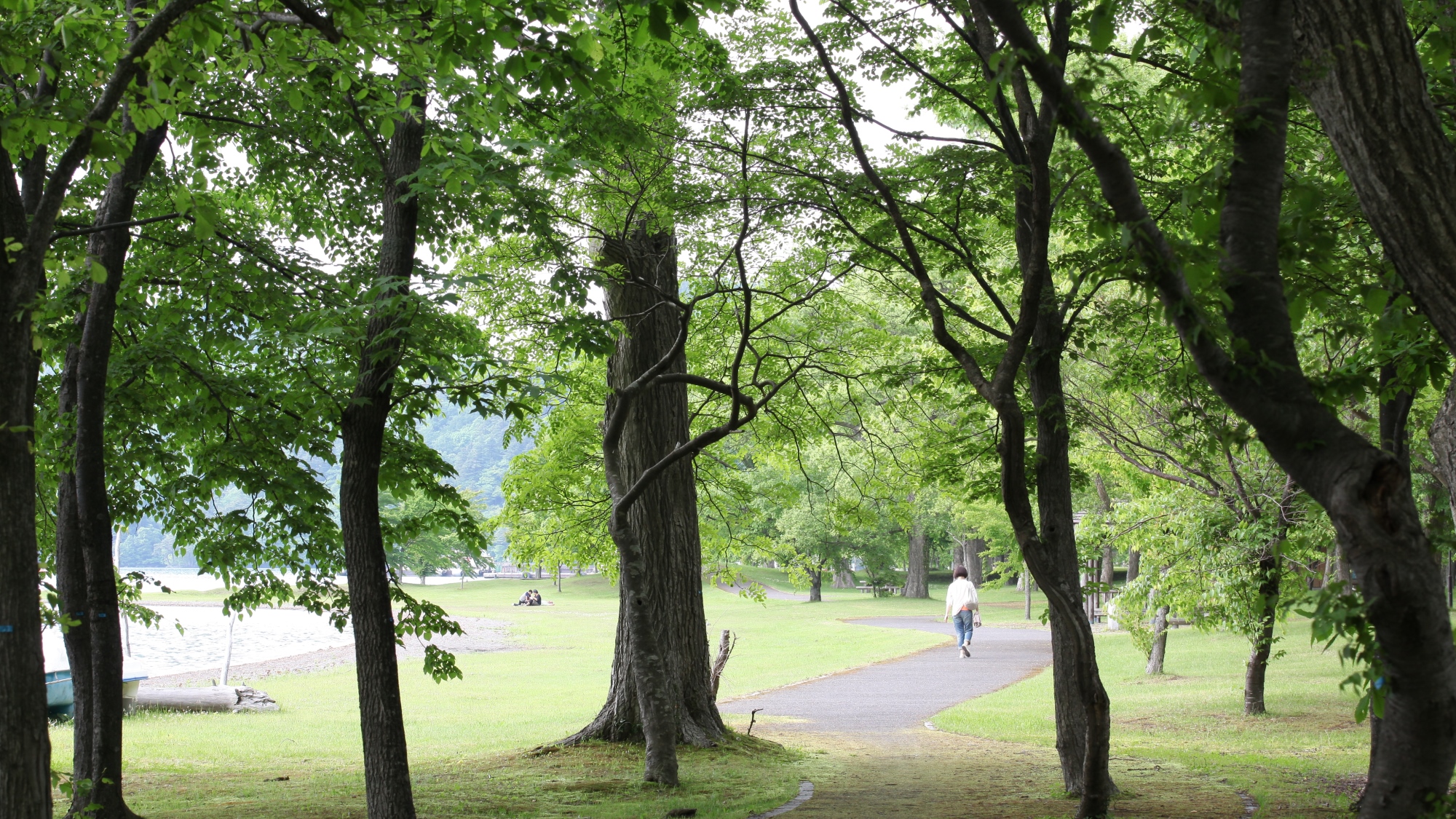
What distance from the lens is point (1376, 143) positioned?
371cm

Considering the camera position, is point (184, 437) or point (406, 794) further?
point (184, 437)

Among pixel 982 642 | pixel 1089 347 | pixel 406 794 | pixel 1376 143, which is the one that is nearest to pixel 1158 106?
pixel 1089 347

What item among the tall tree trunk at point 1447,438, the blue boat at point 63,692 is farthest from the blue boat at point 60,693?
the tall tree trunk at point 1447,438

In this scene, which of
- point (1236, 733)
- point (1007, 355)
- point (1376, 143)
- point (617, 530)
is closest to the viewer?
point (1376, 143)

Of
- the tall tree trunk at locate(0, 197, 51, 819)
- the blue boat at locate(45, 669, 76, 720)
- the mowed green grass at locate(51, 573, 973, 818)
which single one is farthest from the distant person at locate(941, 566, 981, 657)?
the tall tree trunk at locate(0, 197, 51, 819)

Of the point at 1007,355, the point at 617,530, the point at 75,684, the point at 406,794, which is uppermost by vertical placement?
the point at 1007,355

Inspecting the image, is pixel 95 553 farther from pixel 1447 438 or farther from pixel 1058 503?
pixel 1447 438

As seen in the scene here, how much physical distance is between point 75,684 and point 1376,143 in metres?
8.75

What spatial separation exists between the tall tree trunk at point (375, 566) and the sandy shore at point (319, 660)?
16.8 m

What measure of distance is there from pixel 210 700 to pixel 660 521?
39.1 ft

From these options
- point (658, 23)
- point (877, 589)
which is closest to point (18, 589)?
point (658, 23)

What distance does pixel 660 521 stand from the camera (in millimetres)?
12289

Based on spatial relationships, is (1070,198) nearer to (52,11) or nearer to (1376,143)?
(1376,143)

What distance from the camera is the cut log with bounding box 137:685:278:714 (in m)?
19.4
